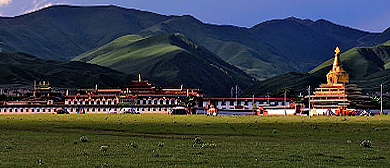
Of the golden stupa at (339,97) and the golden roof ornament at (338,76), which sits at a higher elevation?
the golden roof ornament at (338,76)

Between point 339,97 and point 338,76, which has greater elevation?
point 338,76

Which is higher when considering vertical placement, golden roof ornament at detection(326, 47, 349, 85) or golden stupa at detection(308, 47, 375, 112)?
golden roof ornament at detection(326, 47, 349, 85)

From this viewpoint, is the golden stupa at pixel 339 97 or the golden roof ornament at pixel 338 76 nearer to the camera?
the golden stupa at pixel 339 97

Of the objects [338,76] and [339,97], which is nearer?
[339,97]

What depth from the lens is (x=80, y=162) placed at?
30062 mm

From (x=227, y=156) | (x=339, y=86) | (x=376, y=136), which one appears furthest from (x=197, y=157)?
(x=339, y=86)

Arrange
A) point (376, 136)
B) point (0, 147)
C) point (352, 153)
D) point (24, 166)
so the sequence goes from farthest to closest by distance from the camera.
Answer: point (376, 136) → point (0, 147) → point (352, 153) → point (24, 166)

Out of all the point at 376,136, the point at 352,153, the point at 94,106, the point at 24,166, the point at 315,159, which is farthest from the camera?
the point at 94,106

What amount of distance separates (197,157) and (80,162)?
21.2 ft

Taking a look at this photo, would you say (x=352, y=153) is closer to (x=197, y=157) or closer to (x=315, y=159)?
(x=315, y=159)

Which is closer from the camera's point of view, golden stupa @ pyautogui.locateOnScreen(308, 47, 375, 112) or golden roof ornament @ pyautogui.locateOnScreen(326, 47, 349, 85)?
golden stupa @ pyautogui.locateOnScreen(308, 47, 375, 112)

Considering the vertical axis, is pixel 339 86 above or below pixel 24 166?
above

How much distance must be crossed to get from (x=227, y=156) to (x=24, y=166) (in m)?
11.0

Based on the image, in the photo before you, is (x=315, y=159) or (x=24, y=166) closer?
(x=24, y=166)
